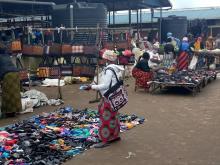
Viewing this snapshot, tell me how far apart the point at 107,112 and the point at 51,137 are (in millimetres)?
1277

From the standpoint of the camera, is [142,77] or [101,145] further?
[142,77]

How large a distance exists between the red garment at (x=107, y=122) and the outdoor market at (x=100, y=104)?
0.07 ft

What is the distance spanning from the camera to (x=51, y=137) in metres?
7.90

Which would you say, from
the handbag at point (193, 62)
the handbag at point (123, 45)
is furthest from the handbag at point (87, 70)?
the handbag at point (193, 62)

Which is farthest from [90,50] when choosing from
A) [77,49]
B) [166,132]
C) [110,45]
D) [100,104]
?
[100,104]

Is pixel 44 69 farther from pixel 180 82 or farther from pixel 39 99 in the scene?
pixel 180 82

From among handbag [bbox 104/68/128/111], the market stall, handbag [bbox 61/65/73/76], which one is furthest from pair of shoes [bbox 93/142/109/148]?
the market stall

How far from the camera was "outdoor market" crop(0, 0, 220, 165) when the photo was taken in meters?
7.18

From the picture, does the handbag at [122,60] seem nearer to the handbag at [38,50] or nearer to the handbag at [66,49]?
the handbag at [66,49]

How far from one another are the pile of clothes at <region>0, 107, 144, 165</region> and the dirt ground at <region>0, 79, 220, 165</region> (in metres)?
0.38

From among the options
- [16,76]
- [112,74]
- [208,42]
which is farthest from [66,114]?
[208,42]

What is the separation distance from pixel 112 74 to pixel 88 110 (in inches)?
128

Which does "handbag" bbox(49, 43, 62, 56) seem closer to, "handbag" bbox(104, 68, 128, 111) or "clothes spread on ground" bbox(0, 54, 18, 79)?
"clothes spread on ground" bbox(0, 54, 18, 79)

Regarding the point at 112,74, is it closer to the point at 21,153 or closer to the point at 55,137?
the point at 55,137
